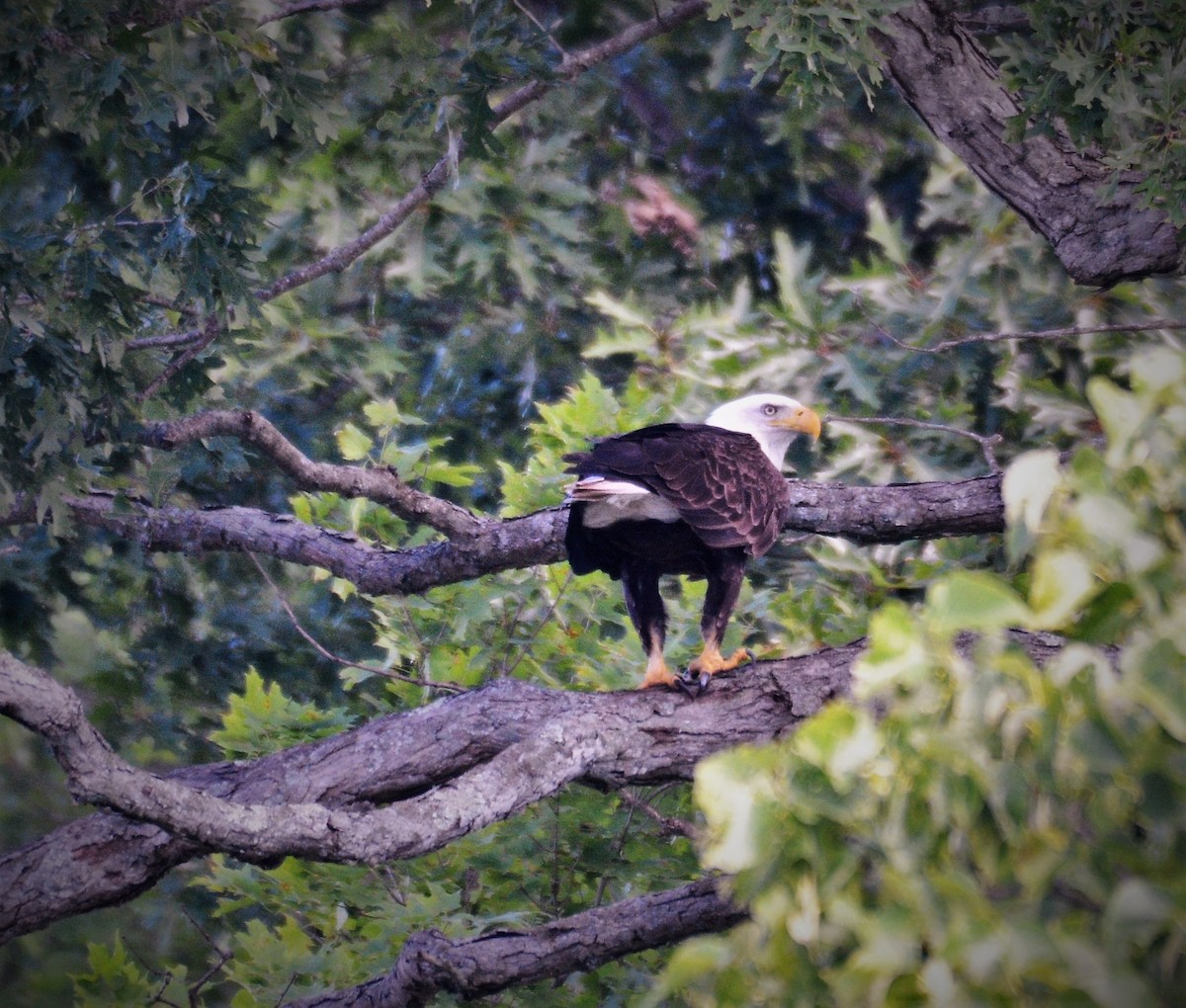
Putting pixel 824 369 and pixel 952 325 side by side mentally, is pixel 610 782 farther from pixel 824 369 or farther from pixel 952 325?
pixel 952 325

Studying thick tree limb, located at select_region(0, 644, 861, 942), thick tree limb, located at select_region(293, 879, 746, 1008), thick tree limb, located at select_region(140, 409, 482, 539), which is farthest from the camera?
thick tree limb, located at select_region(140, 409, 482, 539)

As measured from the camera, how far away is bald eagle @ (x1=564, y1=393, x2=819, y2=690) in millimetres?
3785

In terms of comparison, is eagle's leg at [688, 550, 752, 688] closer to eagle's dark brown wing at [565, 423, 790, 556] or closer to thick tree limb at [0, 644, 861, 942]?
eagle's dark brown wing at [565, 423, 790, 556]

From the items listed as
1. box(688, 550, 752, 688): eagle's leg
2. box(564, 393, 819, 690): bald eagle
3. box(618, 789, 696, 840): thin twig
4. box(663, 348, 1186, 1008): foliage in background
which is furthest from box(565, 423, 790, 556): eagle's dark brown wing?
box(663, 348, 1186, 1008): foliage in background

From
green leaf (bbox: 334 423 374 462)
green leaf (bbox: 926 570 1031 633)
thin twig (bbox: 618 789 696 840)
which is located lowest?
thin twig (bbox: 618 789 696 840)

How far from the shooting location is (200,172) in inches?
138

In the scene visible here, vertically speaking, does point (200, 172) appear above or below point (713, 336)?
above

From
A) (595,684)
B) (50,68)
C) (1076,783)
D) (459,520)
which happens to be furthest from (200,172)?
(1076,783)

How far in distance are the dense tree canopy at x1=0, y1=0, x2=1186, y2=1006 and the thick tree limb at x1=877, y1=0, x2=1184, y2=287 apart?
0.01 metres

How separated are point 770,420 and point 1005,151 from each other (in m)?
1.21

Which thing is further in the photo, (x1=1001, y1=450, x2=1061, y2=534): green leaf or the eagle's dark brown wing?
the eagle's dark brown wing

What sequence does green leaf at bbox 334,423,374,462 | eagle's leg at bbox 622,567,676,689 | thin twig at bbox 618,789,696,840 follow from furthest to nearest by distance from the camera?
1. green leaf at bbox 334,423,374,462
2. eagle's leg at bbox 622,567,676,689
3. thin twig at bbox 618,789,696,840

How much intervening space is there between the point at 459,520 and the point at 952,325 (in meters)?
2.31

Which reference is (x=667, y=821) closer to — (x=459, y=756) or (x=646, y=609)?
(x=459, y=756)
